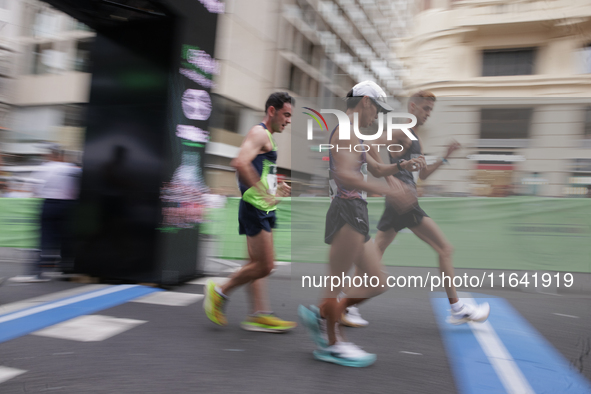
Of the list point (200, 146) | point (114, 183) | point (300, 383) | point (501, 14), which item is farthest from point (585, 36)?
point (300, 383)

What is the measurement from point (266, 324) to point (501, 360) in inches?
65.4

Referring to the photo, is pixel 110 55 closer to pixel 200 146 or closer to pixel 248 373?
pixel 200 146

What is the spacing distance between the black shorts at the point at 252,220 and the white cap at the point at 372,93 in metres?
1.16

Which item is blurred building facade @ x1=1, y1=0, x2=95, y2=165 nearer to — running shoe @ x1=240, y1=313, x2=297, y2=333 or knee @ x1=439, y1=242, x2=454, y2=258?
running shoe @ x1=240, y1=313, x2=297, y2=333

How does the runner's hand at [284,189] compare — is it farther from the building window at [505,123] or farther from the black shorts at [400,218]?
the building window at [505,123]

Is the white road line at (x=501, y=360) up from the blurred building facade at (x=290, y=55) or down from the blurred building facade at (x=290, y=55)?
down

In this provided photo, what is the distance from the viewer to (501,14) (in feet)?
47.0

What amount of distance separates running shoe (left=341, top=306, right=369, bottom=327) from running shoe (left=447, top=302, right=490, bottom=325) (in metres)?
0.71

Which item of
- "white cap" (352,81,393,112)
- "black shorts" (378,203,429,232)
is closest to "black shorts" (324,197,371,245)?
"white cap" (352,81,393,112)

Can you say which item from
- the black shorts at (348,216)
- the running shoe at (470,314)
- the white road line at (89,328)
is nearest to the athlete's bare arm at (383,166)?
the black shorts at (348,216)

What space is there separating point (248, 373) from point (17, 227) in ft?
24.7

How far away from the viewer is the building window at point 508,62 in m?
14.5

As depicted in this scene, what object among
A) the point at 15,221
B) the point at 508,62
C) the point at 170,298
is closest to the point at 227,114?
the point at 508,62

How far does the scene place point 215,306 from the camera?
143 inches
